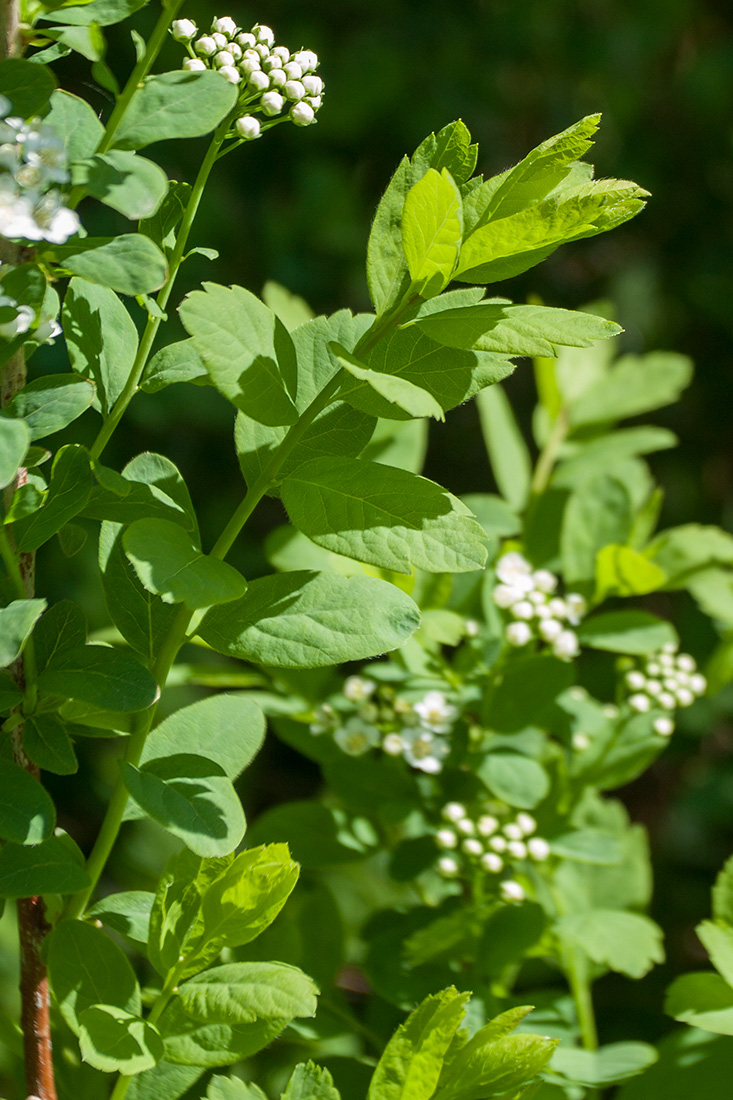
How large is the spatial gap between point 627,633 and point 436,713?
16 cm

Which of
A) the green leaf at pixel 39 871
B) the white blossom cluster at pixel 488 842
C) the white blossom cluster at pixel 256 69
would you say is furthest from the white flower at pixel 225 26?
the white blossom cluster at pixel 488 842

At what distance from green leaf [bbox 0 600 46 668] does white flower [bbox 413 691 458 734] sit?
0.31 metres

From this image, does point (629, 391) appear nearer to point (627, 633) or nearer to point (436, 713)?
point (627, 633)

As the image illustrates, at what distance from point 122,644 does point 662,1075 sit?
412 millimetres

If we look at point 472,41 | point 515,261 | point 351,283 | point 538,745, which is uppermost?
point 515,261

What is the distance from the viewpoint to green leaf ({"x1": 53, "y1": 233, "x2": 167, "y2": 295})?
351 millimetres

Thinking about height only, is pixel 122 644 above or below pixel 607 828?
above

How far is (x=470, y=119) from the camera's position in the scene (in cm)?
163

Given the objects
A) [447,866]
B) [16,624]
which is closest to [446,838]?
[447,866]

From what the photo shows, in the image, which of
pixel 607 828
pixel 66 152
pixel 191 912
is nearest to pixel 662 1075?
pixel 607 828

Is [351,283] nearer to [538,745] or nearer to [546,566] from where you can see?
[546,566]

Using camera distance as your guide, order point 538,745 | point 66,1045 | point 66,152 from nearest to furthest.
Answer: point 66,152 < point 66,1045 < point 538,745

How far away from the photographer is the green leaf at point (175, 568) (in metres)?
0.34

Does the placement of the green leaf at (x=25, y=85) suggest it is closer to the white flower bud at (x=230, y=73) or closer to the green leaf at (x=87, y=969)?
the white flower bud at (x=230, y=73)
